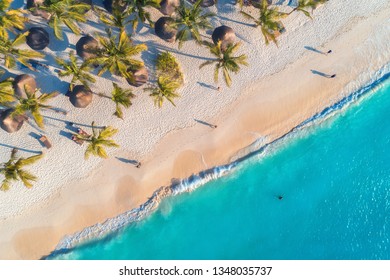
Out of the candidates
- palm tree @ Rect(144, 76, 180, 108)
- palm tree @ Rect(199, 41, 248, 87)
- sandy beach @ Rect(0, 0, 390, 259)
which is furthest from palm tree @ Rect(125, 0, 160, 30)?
palm tree @ Rect(199, 41, 248, 87)

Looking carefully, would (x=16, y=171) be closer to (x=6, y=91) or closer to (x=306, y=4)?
(x=6, y=91)

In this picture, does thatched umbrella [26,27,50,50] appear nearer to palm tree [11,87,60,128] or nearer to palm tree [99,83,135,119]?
palm tree [11,87,60,128]

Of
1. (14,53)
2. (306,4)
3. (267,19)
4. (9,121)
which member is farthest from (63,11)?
(306,4)
